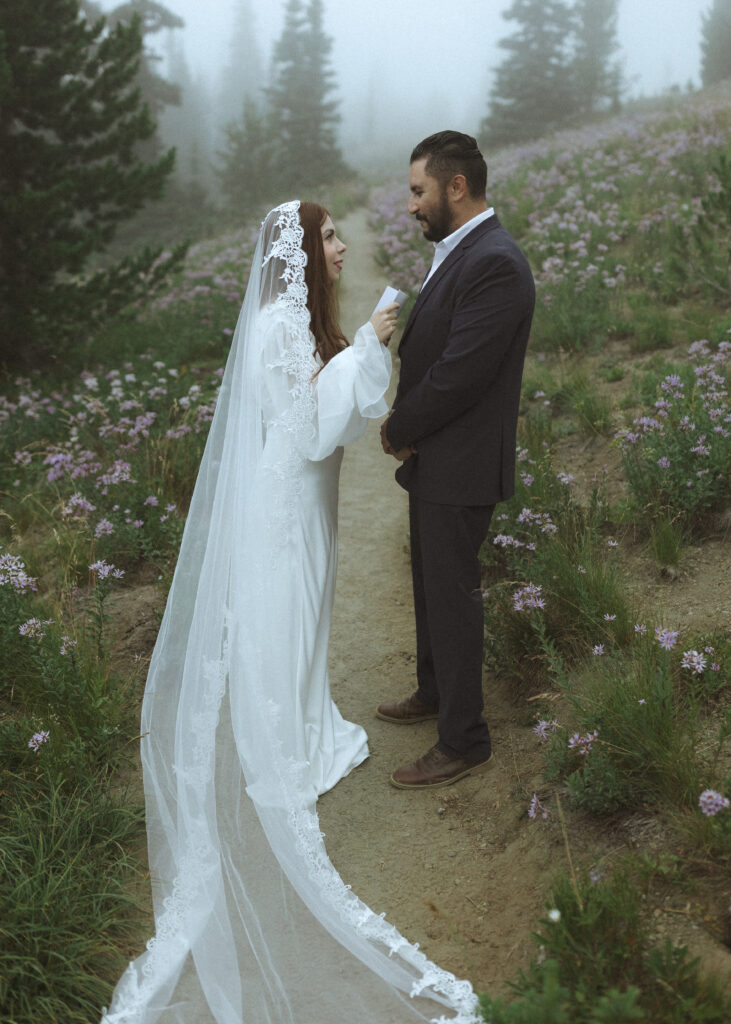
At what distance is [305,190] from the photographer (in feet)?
90.7

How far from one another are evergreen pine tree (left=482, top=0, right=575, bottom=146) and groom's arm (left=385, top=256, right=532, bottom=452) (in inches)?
1004

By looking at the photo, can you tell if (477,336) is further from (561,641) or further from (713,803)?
(713,803)

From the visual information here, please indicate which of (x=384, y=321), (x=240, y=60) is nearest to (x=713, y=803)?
(x=384, y=321)

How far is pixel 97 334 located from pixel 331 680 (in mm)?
7685

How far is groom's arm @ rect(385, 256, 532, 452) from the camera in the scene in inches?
124

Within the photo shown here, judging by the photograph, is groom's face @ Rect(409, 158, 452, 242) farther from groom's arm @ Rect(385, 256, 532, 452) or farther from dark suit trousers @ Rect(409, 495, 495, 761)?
dark suit trousers @ Rect(409, 495, 495, 761)

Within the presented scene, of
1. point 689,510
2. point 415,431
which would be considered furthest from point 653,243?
point 415,431

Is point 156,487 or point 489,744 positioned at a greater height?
point 156,487

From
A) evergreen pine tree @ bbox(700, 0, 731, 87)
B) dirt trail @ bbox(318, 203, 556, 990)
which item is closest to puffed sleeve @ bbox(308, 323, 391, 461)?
dirt trail @ bbox(318, 203, 556, 990)

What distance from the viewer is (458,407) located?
3258 mm

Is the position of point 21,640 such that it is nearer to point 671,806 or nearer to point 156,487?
point 156,487

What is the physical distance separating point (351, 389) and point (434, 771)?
182 cm

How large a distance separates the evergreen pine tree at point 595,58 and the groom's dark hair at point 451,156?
26.6 meters

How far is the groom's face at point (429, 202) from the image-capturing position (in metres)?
3.32
